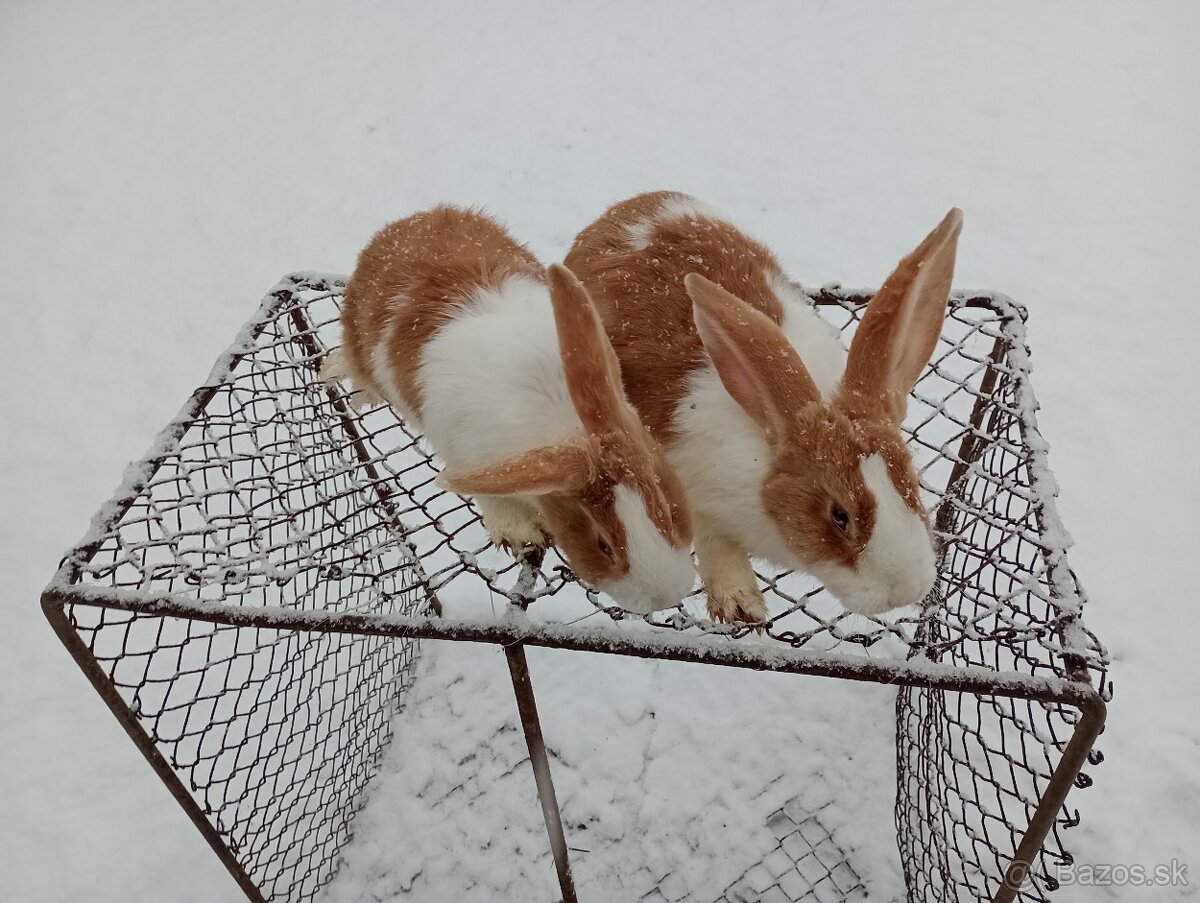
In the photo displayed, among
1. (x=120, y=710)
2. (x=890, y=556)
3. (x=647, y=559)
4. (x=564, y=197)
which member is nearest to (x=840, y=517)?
(x=890, y=556)

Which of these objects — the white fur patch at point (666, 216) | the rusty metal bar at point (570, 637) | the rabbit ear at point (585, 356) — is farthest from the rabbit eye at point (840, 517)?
the white fur patch at point (666, 216)

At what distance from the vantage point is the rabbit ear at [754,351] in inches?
50.6

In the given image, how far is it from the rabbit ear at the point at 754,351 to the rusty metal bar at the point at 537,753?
1.84 ft

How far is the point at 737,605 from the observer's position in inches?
55.9

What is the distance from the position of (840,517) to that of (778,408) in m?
0.20

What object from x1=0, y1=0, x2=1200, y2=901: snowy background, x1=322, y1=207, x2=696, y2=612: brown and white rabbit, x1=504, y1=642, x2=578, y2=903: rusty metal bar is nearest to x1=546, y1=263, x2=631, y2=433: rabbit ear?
x1=322, y1=207, x2=696, y2=612: brown and white rabbit

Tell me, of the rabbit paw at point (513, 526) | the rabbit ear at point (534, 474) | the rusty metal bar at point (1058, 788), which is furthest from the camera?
the rabbit paw at point (513, 526)

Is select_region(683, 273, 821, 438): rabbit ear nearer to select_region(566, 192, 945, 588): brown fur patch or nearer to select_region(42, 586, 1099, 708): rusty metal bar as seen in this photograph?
select_region(566, 192, 945, 588): brown fur patch

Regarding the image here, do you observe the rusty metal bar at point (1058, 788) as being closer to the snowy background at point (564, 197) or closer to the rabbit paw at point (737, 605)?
the rabbit paw at point (737, 605)

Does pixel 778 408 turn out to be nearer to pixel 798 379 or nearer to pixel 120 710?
pixel 798 379

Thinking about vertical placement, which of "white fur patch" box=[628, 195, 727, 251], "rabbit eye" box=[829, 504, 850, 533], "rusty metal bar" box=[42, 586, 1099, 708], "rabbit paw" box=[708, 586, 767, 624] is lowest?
"rabbit paw" box=[708, 586, 767, 624]

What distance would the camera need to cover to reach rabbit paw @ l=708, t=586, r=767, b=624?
1410 mm

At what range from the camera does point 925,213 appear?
354 cm

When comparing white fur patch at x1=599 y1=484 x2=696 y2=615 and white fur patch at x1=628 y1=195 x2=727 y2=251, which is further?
white fur patch at x1=628 y1=195 x2=727 y2=251
